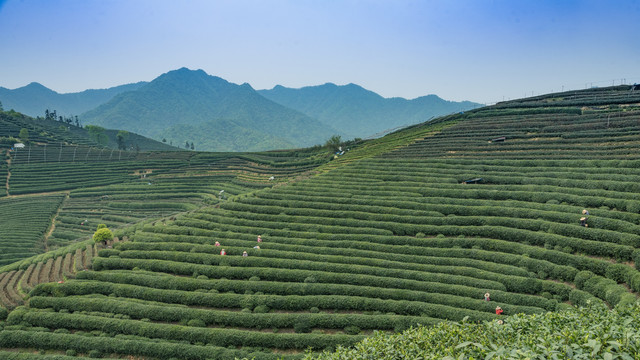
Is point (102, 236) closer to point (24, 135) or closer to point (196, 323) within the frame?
point (196, 323)

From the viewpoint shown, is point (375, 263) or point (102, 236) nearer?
point (375, 263)

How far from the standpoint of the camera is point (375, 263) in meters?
27.7

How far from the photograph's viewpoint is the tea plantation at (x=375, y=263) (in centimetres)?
2162

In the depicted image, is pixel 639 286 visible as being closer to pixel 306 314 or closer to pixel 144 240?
pixel 306 314

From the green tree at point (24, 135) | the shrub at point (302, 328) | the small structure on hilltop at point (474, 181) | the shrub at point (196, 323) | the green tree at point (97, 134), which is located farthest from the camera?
the green tree at point (97, 134)

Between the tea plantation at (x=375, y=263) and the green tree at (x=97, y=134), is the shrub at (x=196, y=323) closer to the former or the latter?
the tea plantation at (x=375, y=263)

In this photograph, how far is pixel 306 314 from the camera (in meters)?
23.1

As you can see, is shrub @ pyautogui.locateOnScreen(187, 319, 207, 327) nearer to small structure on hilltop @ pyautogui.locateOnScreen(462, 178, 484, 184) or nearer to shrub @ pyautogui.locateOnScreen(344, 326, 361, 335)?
shrub @ pyautogui.locateOnScreen(344, 326, 361, 335)

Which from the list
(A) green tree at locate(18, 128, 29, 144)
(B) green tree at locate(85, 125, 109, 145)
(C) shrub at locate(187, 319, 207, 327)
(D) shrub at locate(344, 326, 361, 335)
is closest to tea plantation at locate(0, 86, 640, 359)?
(D) shrub at locate(344, 326, 361, 335)

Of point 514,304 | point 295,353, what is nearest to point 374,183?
point 514,304

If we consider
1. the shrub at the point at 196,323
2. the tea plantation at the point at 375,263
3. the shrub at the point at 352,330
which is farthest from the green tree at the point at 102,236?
the shrub at the point at 352,330

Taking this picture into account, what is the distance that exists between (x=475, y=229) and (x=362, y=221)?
9.56 meters

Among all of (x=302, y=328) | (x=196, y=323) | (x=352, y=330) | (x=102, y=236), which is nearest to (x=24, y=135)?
(x=102, y=236)

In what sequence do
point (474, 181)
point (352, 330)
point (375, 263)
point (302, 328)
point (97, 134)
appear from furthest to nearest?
point (97, 134), point (474, 181), point (375, 263), point (302, 328), point (352, 330)
